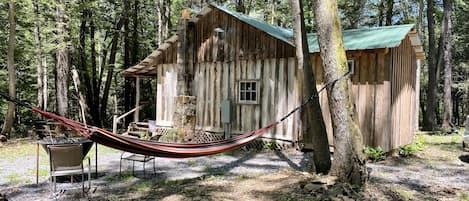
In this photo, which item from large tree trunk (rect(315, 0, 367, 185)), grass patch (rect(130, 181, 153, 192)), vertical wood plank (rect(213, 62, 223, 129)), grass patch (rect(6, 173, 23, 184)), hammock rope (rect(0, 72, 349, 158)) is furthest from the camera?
vertical wood plank (rect(213, 62, 223, 129))

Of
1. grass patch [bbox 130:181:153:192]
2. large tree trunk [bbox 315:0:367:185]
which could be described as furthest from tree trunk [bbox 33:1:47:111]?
large tree trunk [bbox 315:0:367:185]

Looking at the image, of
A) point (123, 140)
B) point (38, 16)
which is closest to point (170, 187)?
point (123, 140)

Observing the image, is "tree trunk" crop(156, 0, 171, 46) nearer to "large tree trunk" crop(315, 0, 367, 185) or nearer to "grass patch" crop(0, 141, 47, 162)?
"grass patch" crop(0, 141, 47, 162)

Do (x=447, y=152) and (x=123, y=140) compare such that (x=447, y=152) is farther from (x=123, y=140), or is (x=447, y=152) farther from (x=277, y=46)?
(x=123, y=140)

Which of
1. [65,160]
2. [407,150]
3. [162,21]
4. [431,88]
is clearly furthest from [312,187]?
[162,21]

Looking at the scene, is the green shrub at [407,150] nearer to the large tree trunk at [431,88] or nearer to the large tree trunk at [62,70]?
the large tree trunk at [431,88]

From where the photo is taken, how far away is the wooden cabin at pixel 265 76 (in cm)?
853

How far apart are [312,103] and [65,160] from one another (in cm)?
407

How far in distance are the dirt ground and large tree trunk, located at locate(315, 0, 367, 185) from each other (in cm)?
26

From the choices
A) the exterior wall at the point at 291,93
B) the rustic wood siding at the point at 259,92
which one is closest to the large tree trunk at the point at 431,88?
A: the exterior wall at the point at 291,93

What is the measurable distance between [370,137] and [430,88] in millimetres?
8733

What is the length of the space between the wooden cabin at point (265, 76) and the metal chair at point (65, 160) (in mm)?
5354

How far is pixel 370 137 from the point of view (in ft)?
28.1

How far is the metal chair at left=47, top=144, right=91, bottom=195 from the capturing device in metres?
5.12
